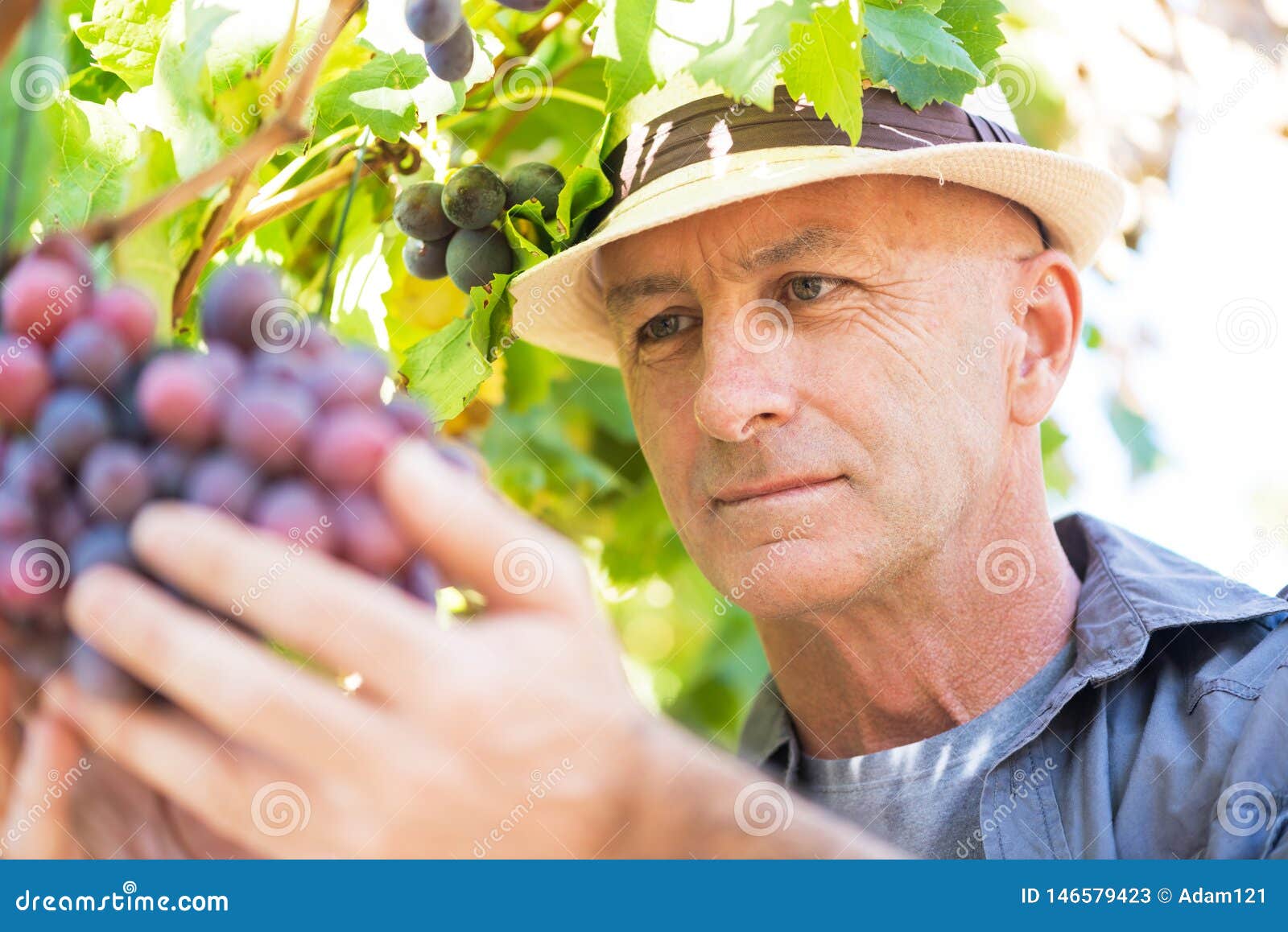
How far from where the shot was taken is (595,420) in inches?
104

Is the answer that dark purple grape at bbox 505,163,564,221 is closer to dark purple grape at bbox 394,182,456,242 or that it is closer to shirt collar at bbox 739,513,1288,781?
dark purple grape at bbox 394,182,456,242

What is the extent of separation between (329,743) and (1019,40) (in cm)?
262

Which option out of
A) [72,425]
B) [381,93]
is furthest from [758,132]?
[72,425]

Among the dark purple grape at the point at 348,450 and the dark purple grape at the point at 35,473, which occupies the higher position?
the dark purple grape at the point at 348,450

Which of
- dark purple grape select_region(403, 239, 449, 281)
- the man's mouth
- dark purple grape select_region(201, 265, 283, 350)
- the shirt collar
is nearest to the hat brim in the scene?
dark purple grape select_region(403, 239, 449, 281)

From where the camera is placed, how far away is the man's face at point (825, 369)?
165 centimetres

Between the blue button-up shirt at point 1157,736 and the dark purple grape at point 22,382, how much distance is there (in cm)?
135

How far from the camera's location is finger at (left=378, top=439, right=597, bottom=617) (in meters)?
0.67

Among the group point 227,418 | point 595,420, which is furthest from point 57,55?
point 595,420

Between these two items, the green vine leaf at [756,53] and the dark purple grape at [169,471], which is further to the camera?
the green vine leaf at [756,53]

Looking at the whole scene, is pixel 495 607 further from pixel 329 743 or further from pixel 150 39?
pixel 150 39

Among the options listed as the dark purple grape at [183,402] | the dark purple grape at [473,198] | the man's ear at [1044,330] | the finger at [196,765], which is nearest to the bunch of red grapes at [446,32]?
the dark purple grape at [473,198]

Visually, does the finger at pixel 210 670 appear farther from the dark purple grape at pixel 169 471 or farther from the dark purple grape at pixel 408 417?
the dark purple grape at pixel 408 417

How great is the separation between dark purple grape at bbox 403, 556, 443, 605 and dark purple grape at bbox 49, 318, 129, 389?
0.72 ft
